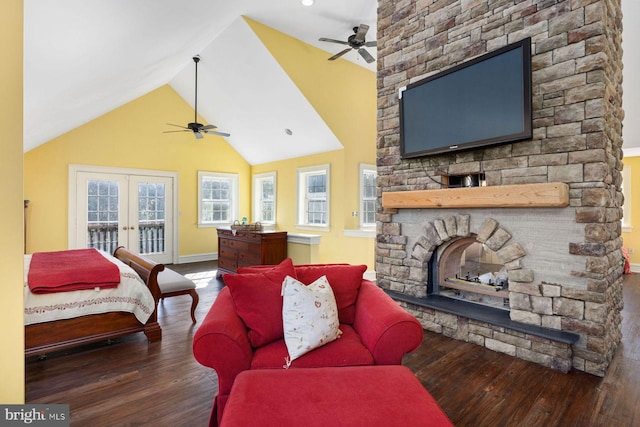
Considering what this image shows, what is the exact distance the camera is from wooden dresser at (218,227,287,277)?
202 inches

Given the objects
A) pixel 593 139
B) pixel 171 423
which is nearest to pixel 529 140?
pixel 593 139

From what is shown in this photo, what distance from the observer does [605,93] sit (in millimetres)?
2465

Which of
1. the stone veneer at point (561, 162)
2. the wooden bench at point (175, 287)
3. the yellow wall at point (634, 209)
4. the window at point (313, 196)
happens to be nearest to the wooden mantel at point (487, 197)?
the stone veneer at point (561, 162)

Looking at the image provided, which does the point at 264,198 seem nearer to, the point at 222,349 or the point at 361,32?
the point at 361,32

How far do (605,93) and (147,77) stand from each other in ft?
19.1

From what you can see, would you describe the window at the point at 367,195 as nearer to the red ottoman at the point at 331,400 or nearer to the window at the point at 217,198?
the window at the point at 217,198

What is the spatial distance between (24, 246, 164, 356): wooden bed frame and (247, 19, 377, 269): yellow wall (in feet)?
11.5

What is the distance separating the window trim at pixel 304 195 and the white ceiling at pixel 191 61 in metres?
0.40

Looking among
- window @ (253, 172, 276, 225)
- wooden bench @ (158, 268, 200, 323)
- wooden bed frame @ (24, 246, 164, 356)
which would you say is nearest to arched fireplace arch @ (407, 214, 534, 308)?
wooden bench @ (158, 268, 200, 323)

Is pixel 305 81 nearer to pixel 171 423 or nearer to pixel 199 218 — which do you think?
pixel 199 218

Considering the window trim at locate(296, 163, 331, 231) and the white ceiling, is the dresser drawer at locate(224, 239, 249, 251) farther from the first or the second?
the white ceiling

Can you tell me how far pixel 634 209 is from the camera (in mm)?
6602

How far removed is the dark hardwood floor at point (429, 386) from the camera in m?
2.00

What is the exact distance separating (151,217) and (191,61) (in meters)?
3.38
